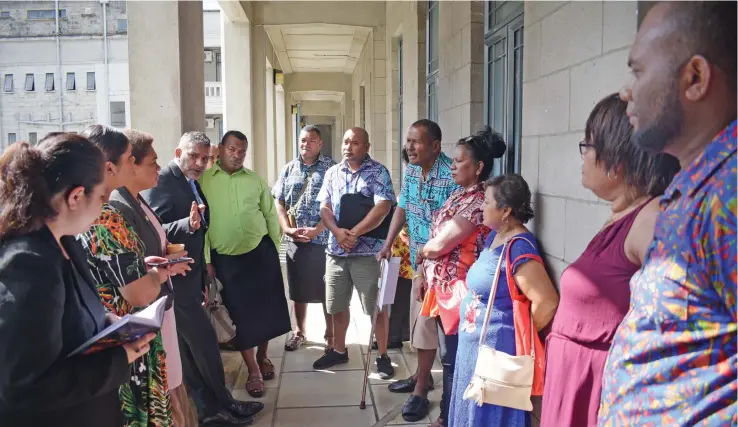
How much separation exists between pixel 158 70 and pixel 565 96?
107 inches

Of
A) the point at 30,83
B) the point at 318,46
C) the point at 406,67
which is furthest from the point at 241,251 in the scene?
the point at 30,83

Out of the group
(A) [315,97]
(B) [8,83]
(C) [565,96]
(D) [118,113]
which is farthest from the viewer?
(D) [118,113]

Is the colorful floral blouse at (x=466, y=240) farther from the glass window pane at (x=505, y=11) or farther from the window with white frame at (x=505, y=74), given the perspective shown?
the glass window pane at (x=505, y=11)

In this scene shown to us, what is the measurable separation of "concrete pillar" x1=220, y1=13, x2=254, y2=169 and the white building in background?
24577 millimetres

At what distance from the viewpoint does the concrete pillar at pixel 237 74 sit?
877cm

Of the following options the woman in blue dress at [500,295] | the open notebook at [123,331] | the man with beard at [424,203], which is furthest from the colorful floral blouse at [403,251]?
the open notebook at [123,331]

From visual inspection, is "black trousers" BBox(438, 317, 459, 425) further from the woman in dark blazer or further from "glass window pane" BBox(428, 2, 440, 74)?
"glass window pane" BBox(428, 2, 440, 74)

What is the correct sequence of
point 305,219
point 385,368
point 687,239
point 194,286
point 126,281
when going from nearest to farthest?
1. point 687,239
2. point 126,281
3. point 194,286
4. point 385,368
5. point 305,219

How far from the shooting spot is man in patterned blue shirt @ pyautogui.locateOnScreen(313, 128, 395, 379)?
422 cm


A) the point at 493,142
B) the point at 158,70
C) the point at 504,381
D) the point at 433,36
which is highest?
the point at 433,36

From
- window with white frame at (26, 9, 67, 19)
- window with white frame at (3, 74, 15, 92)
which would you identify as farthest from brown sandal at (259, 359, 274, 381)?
→ window with white frame at (26, 9, 67, 19)

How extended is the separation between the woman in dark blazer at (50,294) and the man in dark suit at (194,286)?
5.11 feet

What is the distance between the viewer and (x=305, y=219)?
185 inches

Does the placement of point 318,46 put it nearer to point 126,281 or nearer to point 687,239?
point 126,281
